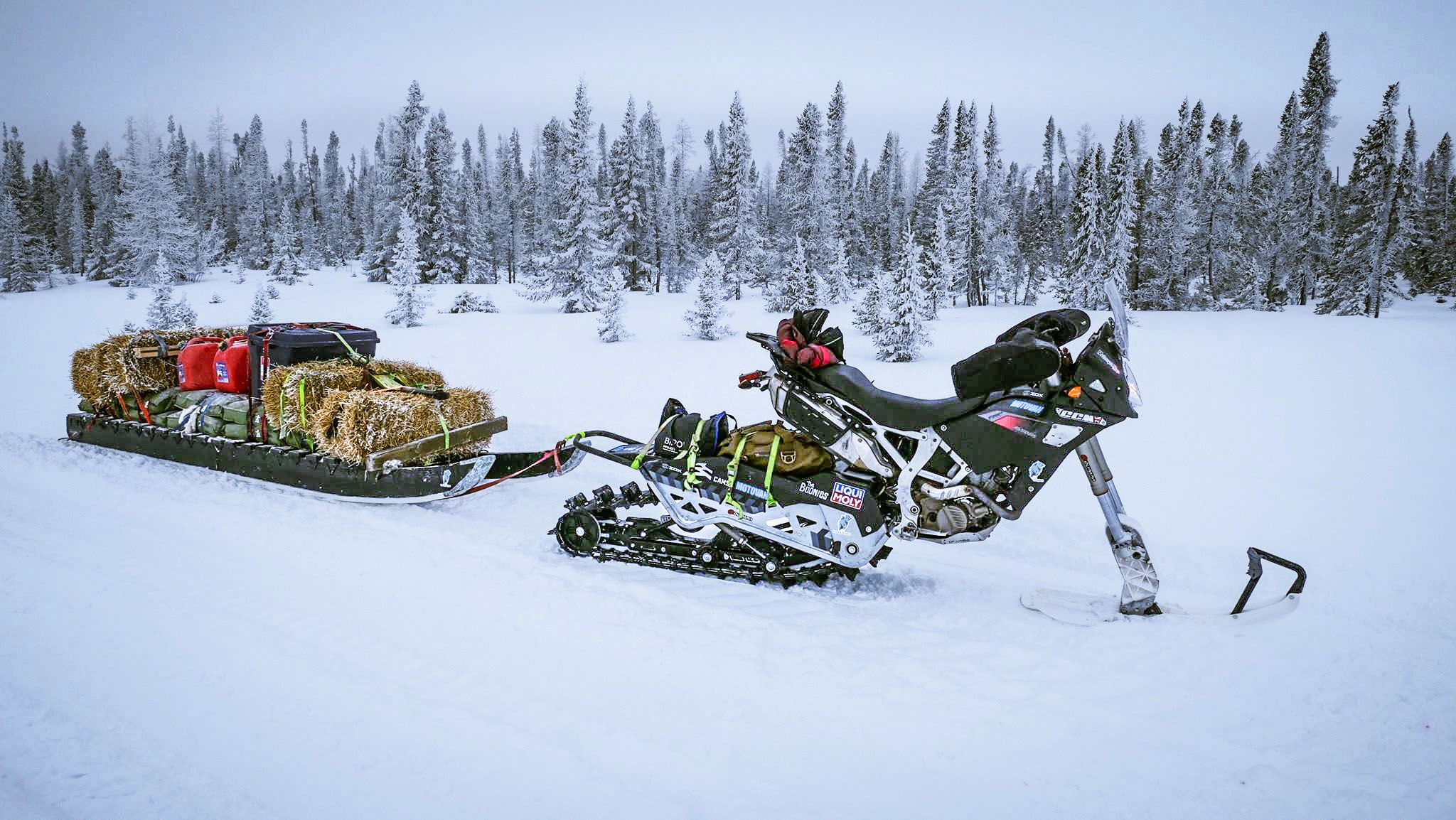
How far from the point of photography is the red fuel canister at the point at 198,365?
7.73 m

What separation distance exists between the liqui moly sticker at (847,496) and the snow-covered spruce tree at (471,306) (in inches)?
1075

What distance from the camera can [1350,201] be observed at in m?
33.1

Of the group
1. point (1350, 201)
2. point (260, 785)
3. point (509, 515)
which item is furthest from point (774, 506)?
point (1350, 201)

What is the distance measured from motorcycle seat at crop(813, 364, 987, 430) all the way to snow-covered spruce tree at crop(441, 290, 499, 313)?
1068 inches

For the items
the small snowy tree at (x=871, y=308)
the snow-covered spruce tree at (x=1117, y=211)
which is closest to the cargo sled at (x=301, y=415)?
the small snowy tree at (x=871, y=308)

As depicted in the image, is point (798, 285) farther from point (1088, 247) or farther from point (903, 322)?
point (1088, 247)

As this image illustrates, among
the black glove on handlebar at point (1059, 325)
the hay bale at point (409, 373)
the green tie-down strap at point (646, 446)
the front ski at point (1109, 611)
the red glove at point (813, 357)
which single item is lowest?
Answer: the front ski at point (1109, 611)

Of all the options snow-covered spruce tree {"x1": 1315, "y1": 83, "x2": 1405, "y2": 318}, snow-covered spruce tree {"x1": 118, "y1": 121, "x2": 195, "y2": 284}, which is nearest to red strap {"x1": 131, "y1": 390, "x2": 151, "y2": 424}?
snow-covered spruce tree {"x1": 1315, "y1": 83, "x2": 1405, "y2": 318}

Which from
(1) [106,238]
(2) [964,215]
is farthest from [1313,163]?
(1) [106,238]

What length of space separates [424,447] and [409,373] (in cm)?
137

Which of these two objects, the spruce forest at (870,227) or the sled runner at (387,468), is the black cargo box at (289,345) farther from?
the spruce forest at (870,227)

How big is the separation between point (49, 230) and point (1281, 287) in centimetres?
8811

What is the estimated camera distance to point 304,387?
21.1 ft

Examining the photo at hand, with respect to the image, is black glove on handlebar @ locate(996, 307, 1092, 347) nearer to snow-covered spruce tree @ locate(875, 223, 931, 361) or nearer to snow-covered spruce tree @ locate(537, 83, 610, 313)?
snow-covered spruce tree @ locate(875, 223, 931, 361)
